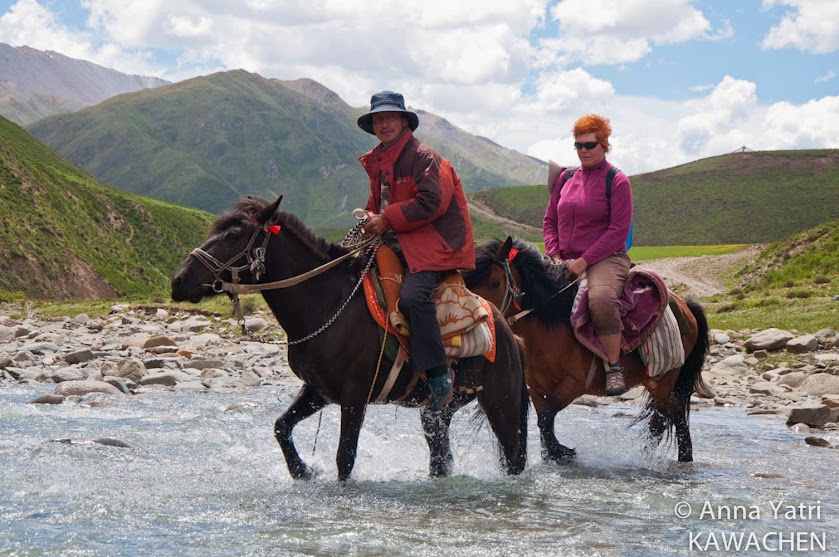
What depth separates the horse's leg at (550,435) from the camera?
8773 millimetres

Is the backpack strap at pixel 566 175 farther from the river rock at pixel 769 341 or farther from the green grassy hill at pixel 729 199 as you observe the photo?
the green grassy hill at pixel 729 199

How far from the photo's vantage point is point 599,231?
9.16 meters

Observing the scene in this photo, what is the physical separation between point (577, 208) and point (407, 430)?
4136mm

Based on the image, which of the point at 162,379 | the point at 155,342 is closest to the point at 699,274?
the point at 155,342

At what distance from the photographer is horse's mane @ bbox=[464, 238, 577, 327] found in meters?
8.91

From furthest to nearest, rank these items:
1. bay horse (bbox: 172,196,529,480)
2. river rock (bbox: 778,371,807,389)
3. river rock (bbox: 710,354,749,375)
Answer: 1. river rock (bbox: 710,354,749,375)
2. river rock (bbox: 778,371,807,389)
3. bay horse (bbox: 172,196,529,480)

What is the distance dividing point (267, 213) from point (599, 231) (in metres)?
3.85

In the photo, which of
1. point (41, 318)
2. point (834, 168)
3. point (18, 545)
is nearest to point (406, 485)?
point (18, 545)

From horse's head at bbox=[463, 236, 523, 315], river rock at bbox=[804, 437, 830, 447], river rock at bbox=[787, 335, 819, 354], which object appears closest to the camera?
horse's head at bbox=[463, 236, 523, 315]

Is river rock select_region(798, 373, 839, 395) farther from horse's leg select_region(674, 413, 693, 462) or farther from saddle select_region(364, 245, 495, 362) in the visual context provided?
saddle select_region(364, 245, 495, 362)

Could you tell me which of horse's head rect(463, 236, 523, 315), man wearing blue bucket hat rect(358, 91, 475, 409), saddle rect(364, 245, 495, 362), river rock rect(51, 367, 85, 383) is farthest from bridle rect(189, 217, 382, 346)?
river rock rect(51, 367, 85, 383)

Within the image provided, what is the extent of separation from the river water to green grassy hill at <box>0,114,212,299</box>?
37.5 metres

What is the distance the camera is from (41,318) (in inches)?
1133

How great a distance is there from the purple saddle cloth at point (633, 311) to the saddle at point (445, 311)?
1566mm
